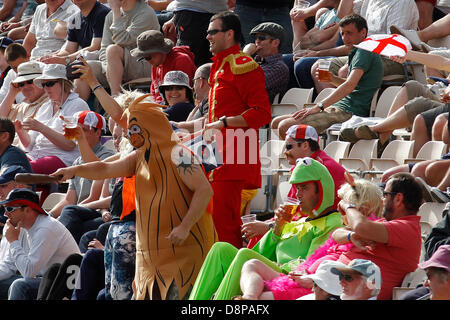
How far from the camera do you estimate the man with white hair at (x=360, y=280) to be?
482 centimetres

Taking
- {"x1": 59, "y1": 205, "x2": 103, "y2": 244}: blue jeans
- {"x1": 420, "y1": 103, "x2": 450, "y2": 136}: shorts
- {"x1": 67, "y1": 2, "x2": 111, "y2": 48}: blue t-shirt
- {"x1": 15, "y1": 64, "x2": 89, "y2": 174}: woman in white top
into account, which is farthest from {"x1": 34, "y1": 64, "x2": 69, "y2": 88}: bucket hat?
{"x1": 420, "y1": 103, "x2": 450, "y2": 136}: shorts

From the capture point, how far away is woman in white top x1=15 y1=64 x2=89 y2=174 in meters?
9.20

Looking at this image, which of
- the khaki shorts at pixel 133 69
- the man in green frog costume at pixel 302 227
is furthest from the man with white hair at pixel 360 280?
the khaki shorts at pixel 133 69

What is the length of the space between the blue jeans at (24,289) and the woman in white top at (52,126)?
2.06 m

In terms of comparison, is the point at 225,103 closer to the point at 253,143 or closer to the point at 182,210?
the point at 253,143

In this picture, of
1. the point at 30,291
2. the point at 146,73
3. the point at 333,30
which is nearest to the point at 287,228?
the point at 30,291

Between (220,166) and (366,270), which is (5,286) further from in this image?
(366,270)

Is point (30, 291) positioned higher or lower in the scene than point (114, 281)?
lower

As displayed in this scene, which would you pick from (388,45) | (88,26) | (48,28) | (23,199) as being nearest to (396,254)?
(388,45)

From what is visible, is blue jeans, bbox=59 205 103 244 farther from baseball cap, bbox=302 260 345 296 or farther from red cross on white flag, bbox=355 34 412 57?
baseball cap, bbox=302 260 345 296

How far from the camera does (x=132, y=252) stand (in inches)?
241

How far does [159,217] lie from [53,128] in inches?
166

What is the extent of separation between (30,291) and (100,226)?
0.70m

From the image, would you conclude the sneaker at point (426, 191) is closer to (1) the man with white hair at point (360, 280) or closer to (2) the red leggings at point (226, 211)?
(2) the red leggings at point (226, 211)
